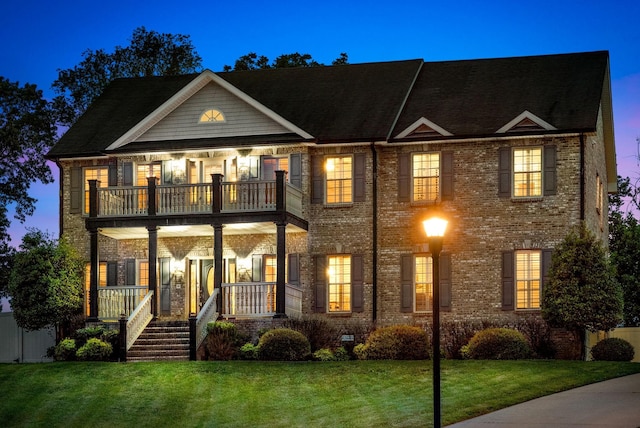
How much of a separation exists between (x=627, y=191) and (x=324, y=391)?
3031 cm

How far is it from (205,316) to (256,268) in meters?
3.69

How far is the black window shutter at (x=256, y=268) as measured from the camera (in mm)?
39625

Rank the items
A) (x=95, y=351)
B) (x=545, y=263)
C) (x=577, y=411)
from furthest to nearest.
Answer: (x=545, y=263), (x=95, y=351), (x=577, y=411)

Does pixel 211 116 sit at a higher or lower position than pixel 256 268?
higher

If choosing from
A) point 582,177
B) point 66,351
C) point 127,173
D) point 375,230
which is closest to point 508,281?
point 582,177

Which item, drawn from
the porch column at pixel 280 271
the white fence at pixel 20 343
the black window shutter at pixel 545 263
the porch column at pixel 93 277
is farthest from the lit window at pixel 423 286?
the white fence at pixel 20 343

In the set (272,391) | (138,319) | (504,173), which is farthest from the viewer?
(504,173)

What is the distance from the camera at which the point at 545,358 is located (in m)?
35.5

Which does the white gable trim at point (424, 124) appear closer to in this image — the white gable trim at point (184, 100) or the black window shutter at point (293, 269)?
the white gable trim at point (184, 100)

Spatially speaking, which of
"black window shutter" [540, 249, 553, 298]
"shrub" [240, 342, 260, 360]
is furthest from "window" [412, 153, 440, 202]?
"shrub" [240, 342, 260, 360]

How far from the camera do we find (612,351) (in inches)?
1341

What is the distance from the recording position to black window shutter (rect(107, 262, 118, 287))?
41.3 meters

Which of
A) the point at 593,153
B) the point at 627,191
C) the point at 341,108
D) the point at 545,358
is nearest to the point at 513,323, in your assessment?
the point at 545,358

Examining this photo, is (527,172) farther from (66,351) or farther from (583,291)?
(66,351)
